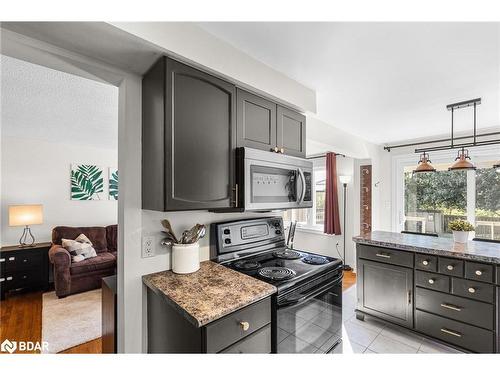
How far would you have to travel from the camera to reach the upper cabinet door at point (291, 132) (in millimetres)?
1812

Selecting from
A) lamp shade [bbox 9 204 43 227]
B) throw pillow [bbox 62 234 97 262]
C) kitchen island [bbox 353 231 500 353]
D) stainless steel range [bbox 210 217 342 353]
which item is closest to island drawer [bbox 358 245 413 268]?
kitchen island [bbox 353 231 500 353]

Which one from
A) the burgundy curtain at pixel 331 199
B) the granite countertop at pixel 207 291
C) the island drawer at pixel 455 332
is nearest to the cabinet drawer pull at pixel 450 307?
the island drawer at pixel 455 332

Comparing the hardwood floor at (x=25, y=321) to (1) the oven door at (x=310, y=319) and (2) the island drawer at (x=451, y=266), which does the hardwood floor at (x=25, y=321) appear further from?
(2) the island drawer at (x=451, y=266)

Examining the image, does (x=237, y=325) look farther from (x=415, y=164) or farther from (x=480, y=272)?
(x=415, y=164)

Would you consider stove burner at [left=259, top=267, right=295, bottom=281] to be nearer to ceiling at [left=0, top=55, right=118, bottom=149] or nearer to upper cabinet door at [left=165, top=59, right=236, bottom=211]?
→ upper cabinet door at [left=165, top=59, right=236, bottom=211]

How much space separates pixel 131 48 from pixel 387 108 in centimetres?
245

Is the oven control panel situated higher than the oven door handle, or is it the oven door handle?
the oven control panel

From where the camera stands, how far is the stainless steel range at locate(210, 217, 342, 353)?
133 cm

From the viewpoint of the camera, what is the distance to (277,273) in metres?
1.48

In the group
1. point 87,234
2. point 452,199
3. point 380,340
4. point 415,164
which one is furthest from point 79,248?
point 452,199

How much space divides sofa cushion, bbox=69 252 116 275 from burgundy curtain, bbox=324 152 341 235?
12.2ft

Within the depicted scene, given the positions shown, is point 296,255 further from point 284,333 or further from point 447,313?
point 447,313

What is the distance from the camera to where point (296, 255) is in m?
1.94

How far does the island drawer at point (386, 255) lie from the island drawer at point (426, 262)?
55mm
